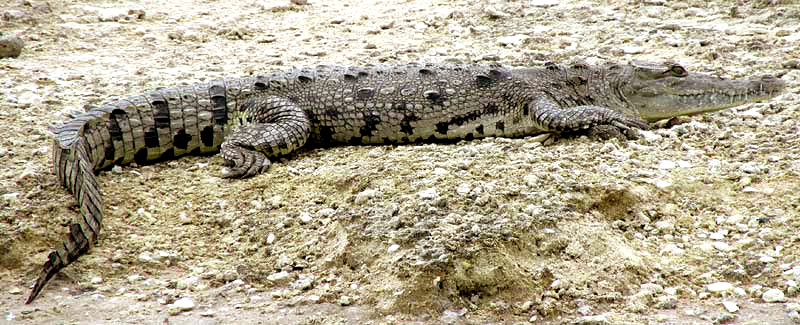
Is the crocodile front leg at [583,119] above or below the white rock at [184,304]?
above

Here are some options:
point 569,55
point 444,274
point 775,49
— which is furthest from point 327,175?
point 775,49

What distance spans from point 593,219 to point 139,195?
9.04 feet

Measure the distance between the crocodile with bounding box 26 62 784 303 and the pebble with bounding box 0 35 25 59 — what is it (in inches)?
95.2

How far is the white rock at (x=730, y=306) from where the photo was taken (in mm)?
3700

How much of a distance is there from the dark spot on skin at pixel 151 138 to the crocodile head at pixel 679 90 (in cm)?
331

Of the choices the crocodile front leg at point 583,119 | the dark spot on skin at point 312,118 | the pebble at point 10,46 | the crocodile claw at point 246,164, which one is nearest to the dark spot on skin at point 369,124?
the dark spot on skin at point 312,118

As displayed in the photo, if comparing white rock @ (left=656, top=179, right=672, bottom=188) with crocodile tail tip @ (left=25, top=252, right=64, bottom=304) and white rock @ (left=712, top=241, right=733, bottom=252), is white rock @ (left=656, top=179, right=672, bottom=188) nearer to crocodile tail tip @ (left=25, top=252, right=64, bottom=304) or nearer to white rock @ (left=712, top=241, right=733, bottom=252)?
white rock @ (left=712, top=241, right=733, bottom=252)

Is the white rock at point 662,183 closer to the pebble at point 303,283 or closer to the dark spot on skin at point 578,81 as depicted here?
the dark spot on skin at point 578,81

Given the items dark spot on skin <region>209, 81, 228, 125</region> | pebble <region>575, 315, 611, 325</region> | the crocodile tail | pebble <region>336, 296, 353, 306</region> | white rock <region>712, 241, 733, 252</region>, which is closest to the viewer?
pebble <region>575, 315, 611, 325</region>

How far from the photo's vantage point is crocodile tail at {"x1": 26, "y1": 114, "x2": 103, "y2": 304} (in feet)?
14.5

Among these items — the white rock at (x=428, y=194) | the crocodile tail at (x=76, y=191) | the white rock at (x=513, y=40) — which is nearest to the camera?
the crocodile tail at (x=76, y=191)

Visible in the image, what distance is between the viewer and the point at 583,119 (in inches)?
230

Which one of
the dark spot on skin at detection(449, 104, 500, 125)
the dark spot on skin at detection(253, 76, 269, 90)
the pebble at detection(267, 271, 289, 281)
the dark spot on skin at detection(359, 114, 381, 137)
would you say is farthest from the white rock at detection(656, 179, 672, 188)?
the dark spot on skin at detection(253, 76, 269, 90)

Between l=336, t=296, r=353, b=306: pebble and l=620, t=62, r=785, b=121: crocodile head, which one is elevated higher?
l=620, t=62, r=785, b=121: crocodile head
